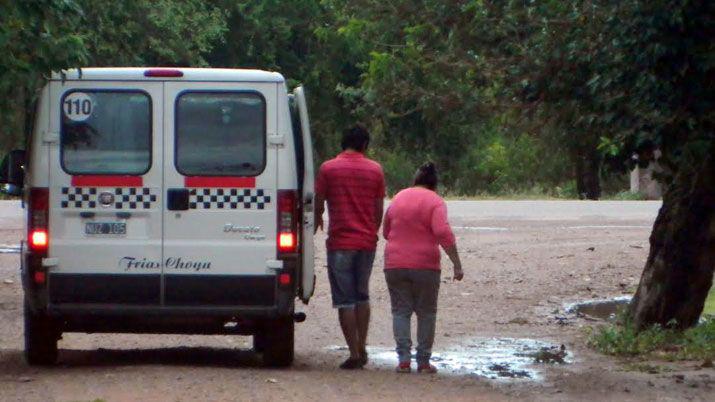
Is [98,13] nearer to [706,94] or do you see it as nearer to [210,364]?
[210,364]

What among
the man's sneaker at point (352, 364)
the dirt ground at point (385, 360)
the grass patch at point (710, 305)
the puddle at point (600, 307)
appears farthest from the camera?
the grass patch at point (710, 305)

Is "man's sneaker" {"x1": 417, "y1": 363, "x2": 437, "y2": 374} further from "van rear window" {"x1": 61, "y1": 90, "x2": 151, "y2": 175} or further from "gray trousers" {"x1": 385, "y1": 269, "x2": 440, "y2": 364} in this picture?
"van rear window" {"x1": 61, "y1": 90, "x2": 151, "y2": 175}

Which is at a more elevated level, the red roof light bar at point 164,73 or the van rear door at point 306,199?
the red roof light bar at point 164,73

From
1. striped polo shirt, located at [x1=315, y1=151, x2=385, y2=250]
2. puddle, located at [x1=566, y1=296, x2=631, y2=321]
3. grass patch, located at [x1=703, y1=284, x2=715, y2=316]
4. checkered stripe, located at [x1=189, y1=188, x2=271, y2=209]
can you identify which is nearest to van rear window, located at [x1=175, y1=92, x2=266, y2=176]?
checkered stripe, located at [x1=189, y1=188, x2=271, y2=209]

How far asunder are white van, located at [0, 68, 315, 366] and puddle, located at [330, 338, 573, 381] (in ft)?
6.44

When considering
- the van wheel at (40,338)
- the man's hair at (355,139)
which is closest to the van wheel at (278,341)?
the man's hair at (355,139)

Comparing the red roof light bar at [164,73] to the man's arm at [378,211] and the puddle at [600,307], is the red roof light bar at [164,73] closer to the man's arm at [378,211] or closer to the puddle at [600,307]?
the man's arm at [378,211]

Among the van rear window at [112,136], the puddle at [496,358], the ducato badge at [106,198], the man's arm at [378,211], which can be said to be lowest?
the puddle at [496,358]

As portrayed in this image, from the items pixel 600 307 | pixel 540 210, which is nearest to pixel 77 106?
pixel 600 307

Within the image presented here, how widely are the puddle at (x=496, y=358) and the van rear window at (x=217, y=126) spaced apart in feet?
7.56

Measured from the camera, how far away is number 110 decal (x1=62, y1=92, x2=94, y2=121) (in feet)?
32.0

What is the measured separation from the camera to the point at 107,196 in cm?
984

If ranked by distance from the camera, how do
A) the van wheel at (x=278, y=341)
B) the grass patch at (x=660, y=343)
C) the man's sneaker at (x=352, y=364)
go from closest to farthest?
the van wheel at (x=278, y=341) < the man's sneaker at (x=352, y=364) < the grass patch at (x=660, y=343)

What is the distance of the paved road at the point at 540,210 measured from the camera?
2927 cm
